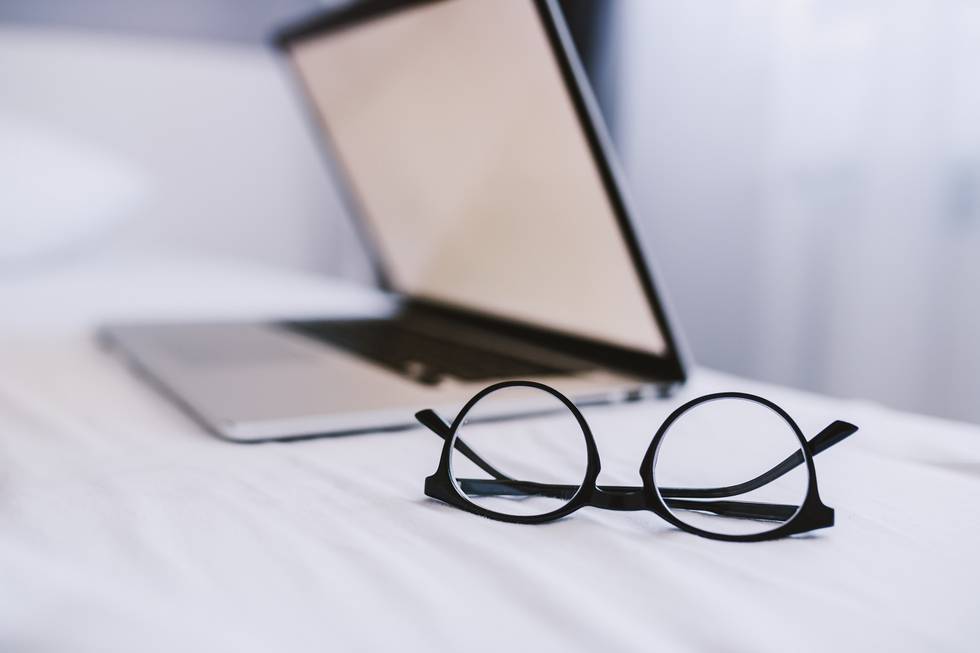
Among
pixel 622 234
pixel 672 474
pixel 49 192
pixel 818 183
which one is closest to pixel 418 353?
pixel 622 234

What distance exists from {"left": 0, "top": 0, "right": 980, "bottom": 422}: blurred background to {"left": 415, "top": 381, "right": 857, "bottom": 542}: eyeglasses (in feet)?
2.89

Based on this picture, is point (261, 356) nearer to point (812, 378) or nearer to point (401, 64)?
point (401, 64)

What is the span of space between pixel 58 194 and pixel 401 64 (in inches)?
41.1

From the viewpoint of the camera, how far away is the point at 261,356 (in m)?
0.81

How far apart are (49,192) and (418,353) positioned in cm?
125

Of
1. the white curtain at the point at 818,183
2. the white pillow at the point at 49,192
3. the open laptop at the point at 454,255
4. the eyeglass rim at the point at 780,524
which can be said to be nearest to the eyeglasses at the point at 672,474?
the eyeglass rim at the point at 780,524

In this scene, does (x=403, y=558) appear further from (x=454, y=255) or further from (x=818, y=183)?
(x=818, y=183)

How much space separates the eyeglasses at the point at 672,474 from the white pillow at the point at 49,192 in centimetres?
135

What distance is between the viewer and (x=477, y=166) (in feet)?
3.27

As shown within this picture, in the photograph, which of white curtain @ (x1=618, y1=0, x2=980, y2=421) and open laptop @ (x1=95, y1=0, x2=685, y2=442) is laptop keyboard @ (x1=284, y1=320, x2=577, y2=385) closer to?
open laptop @ (x1=95, y1=0, x2=685, y2=442)

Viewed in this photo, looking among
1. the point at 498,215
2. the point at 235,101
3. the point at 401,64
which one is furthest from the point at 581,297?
the point at 235,101

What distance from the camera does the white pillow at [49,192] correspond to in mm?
1602

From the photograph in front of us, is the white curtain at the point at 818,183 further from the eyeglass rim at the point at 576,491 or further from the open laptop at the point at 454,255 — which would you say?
the eyeglass rim at the point at 576,491

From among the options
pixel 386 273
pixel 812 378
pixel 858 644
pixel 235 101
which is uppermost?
pixel 235 101
